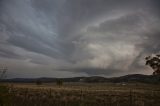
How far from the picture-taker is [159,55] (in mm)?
59719

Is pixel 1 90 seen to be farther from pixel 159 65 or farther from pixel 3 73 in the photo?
pixel 159 65

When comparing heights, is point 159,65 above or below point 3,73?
above

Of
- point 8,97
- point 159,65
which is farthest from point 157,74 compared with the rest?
point 8,97

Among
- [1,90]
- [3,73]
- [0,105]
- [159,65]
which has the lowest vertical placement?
[0,105]

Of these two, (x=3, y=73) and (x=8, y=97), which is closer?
(x=3, y=73)

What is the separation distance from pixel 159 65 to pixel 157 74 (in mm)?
2760

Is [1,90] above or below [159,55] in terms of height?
below

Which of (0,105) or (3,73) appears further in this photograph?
(0,105)

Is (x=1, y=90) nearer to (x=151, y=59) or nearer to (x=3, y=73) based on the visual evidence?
(x=3, y=73)

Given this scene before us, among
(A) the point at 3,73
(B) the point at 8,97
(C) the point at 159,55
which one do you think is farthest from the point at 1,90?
(C) the point at 159,55

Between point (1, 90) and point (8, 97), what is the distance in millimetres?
365

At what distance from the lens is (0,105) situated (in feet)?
29.6

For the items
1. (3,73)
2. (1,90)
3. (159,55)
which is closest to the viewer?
(3,73)

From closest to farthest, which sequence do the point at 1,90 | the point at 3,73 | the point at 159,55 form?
1. the point at 3,73
2. the point at 1,90
3. the point at 159,55
